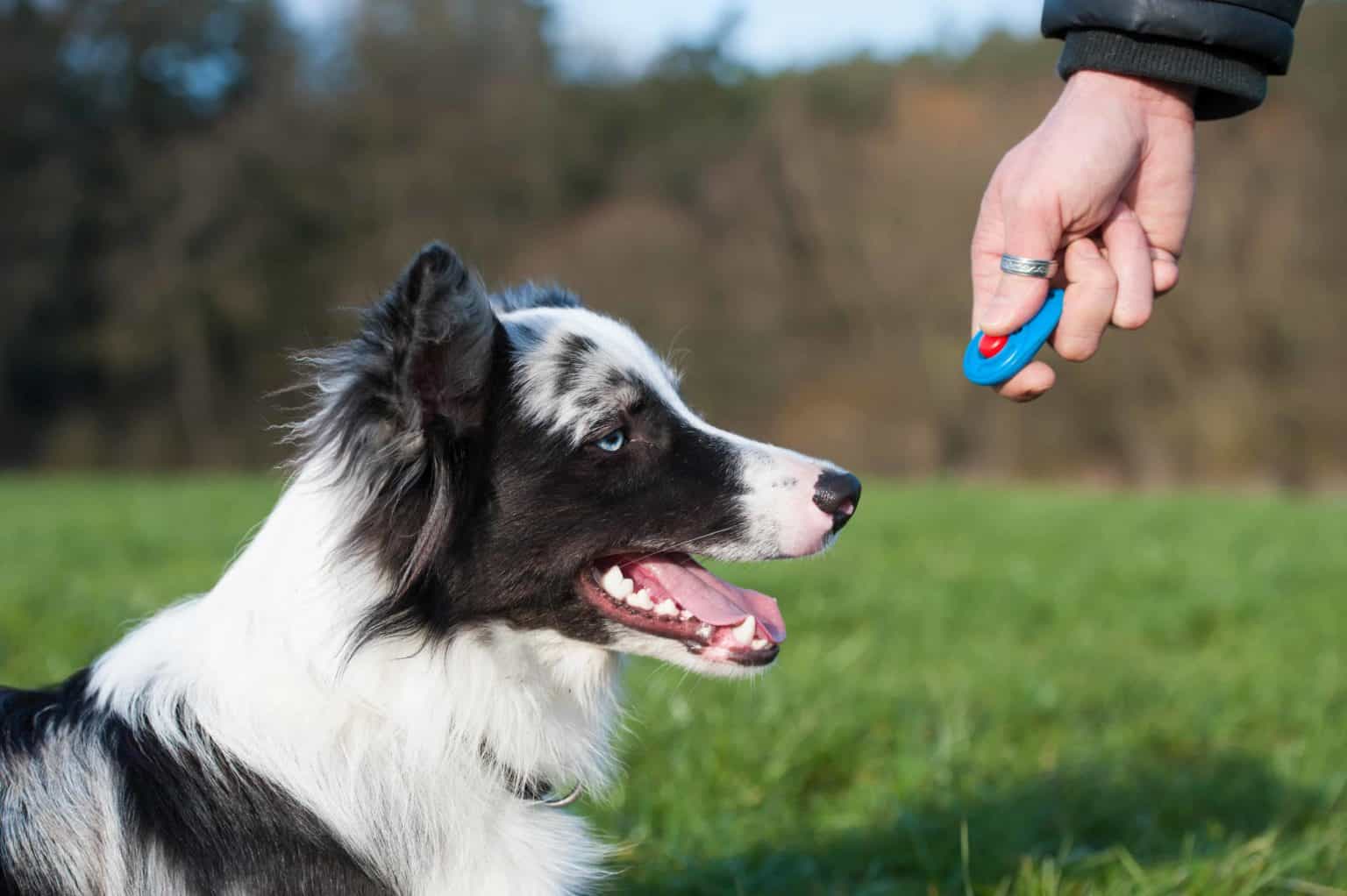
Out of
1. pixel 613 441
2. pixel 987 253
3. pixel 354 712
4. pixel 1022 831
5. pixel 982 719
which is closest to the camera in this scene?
pixel 354 712

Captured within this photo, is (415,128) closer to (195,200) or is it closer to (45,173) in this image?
(195,200)

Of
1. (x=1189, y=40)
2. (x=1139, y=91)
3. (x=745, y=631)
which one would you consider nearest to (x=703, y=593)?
(x=745, y=631)

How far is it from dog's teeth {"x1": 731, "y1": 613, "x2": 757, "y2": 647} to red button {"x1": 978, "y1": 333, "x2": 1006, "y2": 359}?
852mm

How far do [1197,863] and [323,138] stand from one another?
35.2 metres

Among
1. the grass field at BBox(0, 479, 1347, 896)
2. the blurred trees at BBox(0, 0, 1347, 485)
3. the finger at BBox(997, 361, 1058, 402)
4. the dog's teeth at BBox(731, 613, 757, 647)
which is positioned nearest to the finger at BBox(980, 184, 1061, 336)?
the finger at BBox(997, 361, 1058, 402)

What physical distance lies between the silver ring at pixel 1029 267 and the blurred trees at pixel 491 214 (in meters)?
26.0

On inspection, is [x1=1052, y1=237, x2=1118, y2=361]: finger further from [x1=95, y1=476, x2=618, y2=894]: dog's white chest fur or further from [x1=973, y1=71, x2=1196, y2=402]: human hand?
[x1=95, y1=476, x2=618, y2=894]: dog's white chest fur

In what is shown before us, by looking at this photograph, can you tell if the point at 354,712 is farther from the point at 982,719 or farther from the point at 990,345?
the point at 982,719

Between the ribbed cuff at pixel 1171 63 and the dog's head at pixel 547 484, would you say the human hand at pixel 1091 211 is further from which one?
the dog's head at pixel 547 484

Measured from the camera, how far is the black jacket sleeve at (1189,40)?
2648mm

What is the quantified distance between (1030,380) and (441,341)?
135cm

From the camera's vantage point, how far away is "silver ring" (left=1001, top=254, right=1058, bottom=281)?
272cm

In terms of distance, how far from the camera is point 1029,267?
8.91 feet

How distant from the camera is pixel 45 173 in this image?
33.9 m
